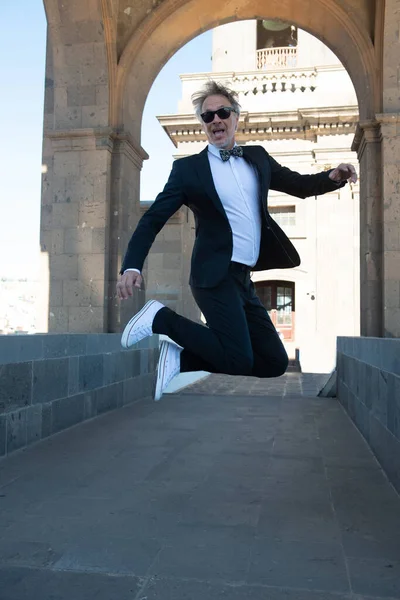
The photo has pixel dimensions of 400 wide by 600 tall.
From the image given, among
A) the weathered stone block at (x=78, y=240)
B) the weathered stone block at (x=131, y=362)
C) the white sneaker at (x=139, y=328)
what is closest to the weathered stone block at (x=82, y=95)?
the weathered stone block at (x=78, y=240)

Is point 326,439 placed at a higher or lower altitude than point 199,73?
lower

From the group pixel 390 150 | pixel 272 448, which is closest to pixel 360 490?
pixel 272 448

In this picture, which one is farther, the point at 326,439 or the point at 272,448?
the point at 326,439

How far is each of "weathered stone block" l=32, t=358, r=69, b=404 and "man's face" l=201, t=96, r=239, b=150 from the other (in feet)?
10.0

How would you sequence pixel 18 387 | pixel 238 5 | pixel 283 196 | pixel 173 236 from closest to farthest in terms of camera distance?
pixel 18 387 → pixel 238 5 → pixel 173 236 → pixel 283 196

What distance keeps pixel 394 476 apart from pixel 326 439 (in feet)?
5.45

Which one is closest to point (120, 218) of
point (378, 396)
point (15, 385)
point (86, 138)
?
point (86, 138)

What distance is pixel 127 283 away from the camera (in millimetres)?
2541

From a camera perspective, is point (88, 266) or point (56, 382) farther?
point (88, 266)

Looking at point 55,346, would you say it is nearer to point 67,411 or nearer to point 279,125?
point 67,411

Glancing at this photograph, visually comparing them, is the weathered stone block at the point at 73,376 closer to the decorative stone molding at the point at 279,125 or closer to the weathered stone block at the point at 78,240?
the weathered stone block at the point at 78,240

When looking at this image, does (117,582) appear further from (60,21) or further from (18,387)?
(60,21)

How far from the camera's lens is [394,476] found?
12.8 feet

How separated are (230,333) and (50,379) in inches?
129
